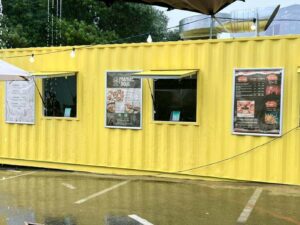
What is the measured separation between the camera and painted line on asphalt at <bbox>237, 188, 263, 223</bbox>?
259 inches

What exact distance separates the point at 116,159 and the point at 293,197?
3.93 meters

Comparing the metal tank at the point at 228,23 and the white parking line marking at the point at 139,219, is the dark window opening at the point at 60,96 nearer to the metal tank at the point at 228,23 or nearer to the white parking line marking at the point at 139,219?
the metal tank at the point at 228,23

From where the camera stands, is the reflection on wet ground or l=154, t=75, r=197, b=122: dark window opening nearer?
the reflection on wet ground

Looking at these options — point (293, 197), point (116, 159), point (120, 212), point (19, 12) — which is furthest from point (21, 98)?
point (19, 12)

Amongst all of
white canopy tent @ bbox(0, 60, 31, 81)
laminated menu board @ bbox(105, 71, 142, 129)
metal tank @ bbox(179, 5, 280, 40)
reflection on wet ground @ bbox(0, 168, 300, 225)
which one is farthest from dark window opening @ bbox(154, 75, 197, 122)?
white canopy tent @ bbox(0, 60, 31, 81)

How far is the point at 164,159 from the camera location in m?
9.70

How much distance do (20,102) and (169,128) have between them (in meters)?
3.99

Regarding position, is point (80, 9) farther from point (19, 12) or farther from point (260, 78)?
point (260, 78)

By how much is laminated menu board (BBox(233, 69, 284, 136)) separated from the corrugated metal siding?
114 mm

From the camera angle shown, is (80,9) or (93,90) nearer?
(93,90)

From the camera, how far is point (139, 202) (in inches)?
301

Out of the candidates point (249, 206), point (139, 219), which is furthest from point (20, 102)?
point (249, 206)

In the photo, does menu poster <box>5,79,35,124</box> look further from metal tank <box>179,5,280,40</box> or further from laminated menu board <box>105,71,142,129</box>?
metal tank <box>179,5,280,40</box>

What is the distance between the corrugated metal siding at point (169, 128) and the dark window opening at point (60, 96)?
0.63ft
